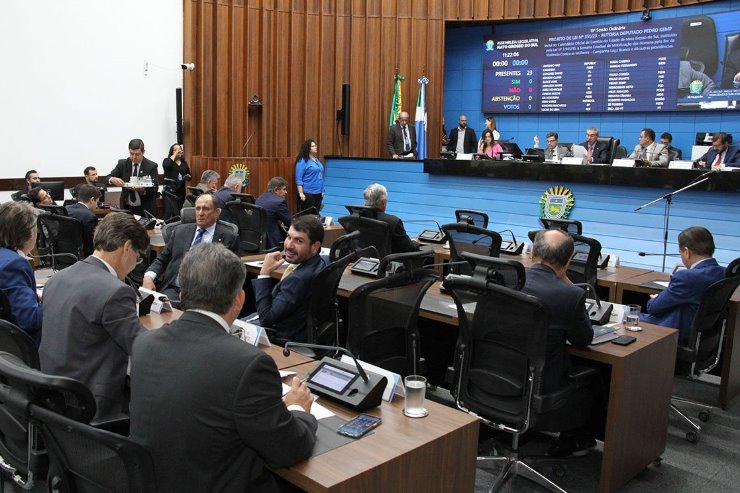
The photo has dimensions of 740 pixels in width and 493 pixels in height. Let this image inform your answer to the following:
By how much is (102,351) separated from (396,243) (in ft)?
10.8

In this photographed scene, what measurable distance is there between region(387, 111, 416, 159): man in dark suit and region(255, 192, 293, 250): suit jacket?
159 inches

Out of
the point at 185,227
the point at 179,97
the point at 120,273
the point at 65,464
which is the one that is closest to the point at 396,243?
the point at 185,227

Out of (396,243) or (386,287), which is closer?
(386,287)

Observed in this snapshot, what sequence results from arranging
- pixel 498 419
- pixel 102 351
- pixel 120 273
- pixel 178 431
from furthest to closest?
pixel 498 419, pixel 120 273, pixel 102 351, pixel 178 431

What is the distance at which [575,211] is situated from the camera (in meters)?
8.14

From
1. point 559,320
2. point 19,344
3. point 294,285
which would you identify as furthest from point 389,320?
point 19,344

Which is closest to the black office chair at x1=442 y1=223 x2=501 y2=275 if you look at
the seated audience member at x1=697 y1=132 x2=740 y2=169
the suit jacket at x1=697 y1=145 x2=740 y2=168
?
the seated audience member at x1=697 y1=132 x2=740 y2=169

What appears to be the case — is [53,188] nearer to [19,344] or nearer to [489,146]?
[489,146]

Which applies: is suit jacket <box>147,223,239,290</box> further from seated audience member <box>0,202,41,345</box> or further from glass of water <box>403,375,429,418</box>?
glass of water <box>403,375,429,418</box>

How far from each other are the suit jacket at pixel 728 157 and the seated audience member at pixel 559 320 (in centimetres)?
622

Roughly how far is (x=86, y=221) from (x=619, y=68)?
7.80 meters

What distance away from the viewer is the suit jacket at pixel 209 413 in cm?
179

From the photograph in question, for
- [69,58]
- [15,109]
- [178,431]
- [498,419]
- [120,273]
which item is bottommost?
[498,419]

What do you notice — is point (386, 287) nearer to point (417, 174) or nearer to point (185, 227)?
point (185, 227)
